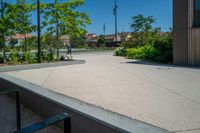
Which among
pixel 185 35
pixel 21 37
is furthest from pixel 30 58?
pixel 185 35

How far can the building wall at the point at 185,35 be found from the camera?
46.5ft

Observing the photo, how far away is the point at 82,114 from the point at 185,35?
38.7 ft

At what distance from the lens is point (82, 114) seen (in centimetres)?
419

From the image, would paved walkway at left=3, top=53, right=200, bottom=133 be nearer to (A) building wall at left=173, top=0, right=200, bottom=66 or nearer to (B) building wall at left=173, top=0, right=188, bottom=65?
(A) building wall at left=173, top=0, right=200, bottom=66

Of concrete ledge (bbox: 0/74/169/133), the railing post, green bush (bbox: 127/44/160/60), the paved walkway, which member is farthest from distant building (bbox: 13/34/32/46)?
the railing post

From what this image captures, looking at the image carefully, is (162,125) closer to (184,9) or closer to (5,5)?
(184,9)

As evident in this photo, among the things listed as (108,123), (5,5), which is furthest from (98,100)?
(5,5)

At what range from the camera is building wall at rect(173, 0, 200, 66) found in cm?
1419

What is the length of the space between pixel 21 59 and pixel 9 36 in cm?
170

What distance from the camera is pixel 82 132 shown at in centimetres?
423

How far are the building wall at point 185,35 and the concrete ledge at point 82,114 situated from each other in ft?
34.0

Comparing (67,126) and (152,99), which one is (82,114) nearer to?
(67,126)

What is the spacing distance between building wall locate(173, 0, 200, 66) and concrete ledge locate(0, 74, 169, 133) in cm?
1036

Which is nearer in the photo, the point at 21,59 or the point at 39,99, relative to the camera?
the point at 39,99
